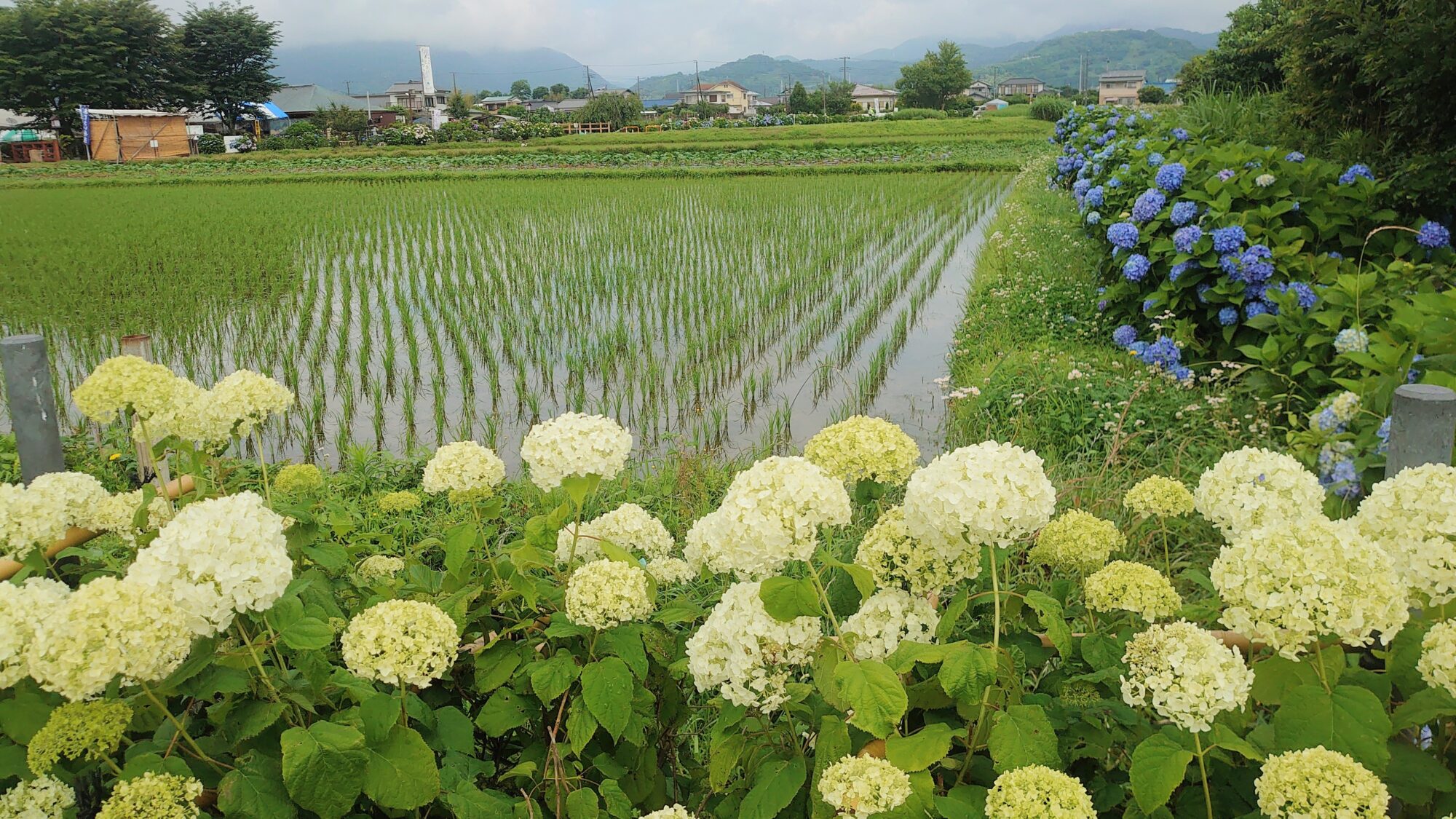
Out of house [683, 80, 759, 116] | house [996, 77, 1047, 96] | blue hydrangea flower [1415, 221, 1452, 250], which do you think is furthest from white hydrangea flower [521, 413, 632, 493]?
house [996, 77, 1047, 96]

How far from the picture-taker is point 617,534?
1771mm

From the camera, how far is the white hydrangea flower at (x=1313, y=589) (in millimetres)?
1043

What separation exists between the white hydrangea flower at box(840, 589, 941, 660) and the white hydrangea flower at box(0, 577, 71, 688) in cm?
103

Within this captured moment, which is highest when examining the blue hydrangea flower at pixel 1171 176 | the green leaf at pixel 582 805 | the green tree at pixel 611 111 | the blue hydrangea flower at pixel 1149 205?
the green tree at pixel 611 111

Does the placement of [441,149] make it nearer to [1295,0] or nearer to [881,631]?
[1295,0]

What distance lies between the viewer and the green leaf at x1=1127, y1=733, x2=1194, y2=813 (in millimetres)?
1047

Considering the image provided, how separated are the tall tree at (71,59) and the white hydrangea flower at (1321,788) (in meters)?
51.8

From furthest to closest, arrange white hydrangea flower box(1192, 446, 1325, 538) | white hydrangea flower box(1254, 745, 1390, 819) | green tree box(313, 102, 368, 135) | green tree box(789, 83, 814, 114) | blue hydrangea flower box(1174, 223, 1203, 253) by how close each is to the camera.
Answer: green tree box(789, 83, 814, 114) < green tree box(313, 102, 368, 135) < blue hydrangea flower box(1174, 223, 1203, 253) < white hydrangea flower box(1192, 446, 1325, 538) < white hydrangea flower box(1254, 745, 1390, 819)

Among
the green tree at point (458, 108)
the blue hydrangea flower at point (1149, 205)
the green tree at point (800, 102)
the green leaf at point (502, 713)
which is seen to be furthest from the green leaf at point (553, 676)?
the green tree at point (800, 102)

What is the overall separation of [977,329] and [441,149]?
28135 millimetres

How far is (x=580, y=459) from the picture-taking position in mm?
1581

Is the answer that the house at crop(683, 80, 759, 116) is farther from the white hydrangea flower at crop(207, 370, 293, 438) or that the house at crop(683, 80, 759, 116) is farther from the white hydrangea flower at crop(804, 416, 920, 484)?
the white hydrangea flower at crop(804, 416, 920, 484)

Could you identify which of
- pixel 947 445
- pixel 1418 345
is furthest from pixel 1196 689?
pixel 947 445

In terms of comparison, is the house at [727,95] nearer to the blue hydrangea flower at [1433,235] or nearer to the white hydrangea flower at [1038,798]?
the blue hydrangea flower at [1433,235]
